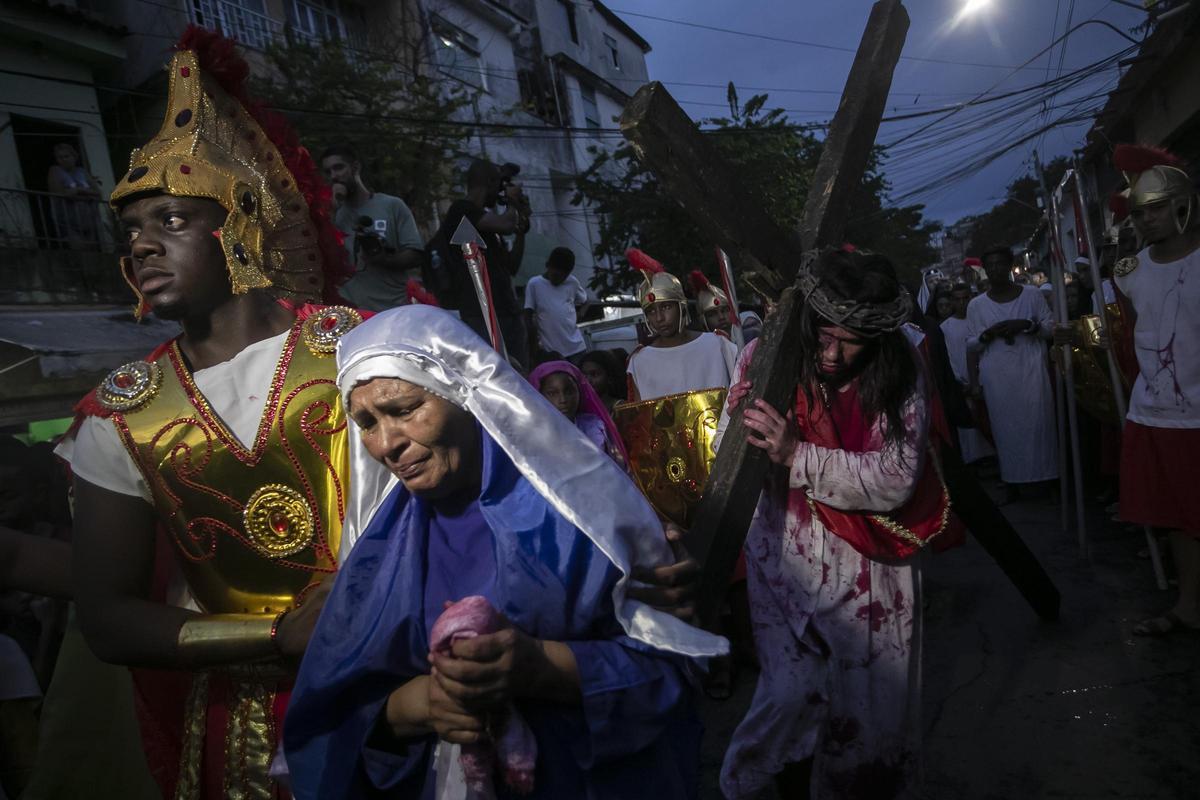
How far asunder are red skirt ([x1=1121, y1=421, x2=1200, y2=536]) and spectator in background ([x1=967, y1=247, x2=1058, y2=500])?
2.82 m

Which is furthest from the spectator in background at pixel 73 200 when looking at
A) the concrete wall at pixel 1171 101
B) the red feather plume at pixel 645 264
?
the concrete wall at pixel 1171 101

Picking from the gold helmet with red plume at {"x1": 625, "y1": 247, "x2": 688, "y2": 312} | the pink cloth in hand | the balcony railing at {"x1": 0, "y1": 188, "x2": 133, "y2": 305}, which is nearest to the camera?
the pink cloth in hand

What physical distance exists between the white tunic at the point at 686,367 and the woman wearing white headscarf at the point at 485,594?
11.6ft

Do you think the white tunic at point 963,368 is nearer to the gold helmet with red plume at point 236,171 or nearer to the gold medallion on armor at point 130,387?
the gold helmet with red plume at point 236,171

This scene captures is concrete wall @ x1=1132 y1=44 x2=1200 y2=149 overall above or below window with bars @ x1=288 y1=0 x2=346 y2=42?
below

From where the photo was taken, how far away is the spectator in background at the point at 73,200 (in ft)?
35.7

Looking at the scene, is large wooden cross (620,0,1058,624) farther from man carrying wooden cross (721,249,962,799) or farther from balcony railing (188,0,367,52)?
balcony railing (188,0,367,52)

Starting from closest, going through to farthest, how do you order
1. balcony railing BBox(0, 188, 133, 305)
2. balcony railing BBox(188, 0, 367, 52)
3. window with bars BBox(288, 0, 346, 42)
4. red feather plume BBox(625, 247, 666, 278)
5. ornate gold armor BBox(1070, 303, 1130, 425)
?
ornate gold armor BBox(1070, 303, 1130, 425)
red feather plume BBox(625, 247, 666, 278)
balcony railing BBox(0, 188, 133, 305)
balcony railing BBox(188, 0, 367, 52)
window with bars BBox(288, 0, 346, 42)

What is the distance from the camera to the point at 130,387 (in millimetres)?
1854

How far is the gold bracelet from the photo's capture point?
1.66 metres

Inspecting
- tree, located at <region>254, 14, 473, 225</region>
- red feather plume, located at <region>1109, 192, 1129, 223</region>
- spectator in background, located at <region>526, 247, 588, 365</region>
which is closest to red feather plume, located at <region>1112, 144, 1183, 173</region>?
red feather plume, located at <region>1109, 192, 1129, 223</region>

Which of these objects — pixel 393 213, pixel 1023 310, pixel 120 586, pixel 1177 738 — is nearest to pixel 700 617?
pixel 120 586

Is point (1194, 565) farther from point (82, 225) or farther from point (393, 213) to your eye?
point (82, 225)

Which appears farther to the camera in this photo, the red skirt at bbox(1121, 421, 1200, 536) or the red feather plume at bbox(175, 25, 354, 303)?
the red skirt at bbox(1121, 421, 1200, 536)
